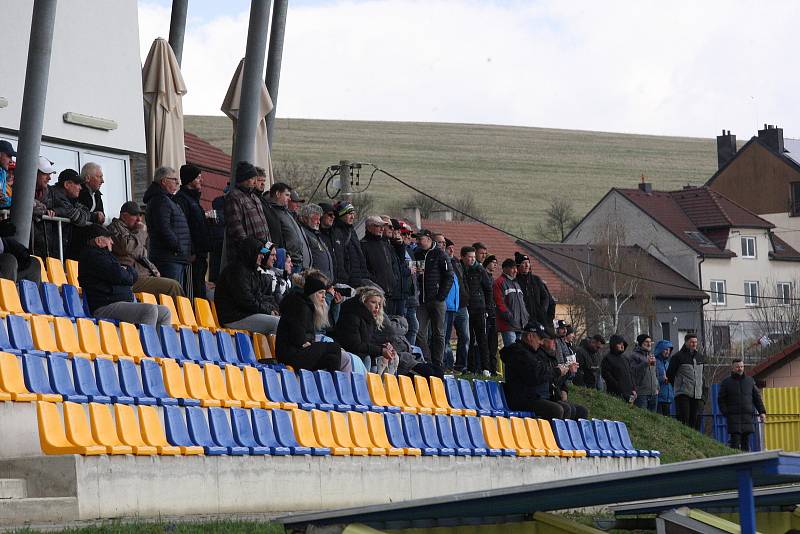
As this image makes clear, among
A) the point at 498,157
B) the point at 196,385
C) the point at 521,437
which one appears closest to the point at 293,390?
the point at 196,385

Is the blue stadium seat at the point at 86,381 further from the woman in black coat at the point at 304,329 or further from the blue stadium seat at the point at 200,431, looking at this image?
the woman in black coat at the point at 304,329

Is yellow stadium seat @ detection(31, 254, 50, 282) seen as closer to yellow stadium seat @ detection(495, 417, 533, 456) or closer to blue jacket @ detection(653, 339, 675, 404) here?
yellow stadium seat @ detection(495, 417, 533, 456)

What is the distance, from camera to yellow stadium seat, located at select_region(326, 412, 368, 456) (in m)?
13.0

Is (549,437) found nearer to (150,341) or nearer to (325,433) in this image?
(325,433)

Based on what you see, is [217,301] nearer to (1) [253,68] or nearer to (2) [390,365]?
(2) [390,365]

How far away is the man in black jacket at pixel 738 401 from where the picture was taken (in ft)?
74.5

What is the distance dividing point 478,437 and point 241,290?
3013 mm

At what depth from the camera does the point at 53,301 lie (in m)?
13.0

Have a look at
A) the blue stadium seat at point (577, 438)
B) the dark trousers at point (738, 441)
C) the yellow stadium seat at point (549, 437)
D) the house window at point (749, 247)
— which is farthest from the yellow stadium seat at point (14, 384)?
the house window at point (749, 247)

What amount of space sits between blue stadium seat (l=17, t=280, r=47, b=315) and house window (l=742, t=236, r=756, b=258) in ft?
212

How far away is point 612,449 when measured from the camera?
18.0 metres

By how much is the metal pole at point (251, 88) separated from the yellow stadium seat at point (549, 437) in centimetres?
463

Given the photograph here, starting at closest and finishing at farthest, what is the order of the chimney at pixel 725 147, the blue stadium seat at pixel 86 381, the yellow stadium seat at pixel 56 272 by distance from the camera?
the blue stadium seat at pixel 86 381 < the yellow stadium seat at pixel 56 272 < the chimney at pixel 725 147

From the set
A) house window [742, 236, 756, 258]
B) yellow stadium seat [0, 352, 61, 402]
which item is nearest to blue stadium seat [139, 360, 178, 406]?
yellow stadium seat [0, 352, 61, 402]
